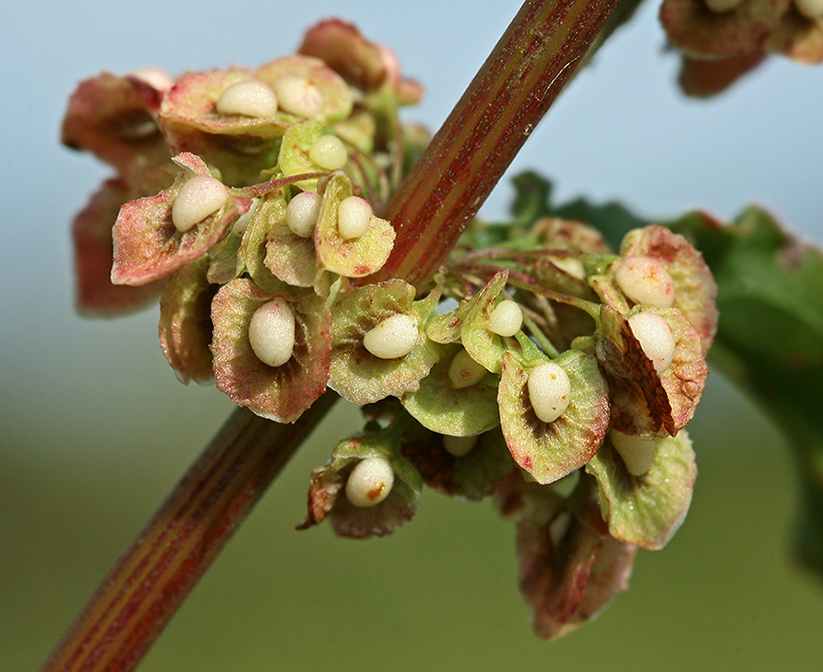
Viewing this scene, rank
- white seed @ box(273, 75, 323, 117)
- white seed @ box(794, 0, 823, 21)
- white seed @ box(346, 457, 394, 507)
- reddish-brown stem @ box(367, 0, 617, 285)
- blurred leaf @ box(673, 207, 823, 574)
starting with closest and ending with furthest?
reddish-brown stem @ box(367, 0, 617, 285), white seed @ box(346, 457, 394, 507), white seed @ box(273, 75, 323, 117), white seed @ box(794, 0, 823, 21), blurred leaf @ box(673, 207, 823, 574)

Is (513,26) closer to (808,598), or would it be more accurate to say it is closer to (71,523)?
(808,598)

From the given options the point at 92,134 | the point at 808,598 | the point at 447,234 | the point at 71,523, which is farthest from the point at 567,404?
the point at 71,523

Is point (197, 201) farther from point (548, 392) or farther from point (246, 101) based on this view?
point (548, 392)

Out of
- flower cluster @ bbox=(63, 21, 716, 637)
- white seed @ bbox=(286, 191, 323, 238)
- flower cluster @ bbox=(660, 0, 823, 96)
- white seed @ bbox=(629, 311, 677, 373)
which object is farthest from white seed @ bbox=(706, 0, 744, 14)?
white seed @ bbox=(286, 191, 323, 238)

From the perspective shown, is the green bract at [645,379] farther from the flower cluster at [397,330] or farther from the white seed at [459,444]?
the white seed at [459,444]

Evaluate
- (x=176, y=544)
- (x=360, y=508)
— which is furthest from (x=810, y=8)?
(x=176, y=544)

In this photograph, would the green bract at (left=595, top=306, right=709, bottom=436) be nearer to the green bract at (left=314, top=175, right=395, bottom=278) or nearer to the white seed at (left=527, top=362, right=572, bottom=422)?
the white seed at (left=527, top=362, right=572, bottom=422)

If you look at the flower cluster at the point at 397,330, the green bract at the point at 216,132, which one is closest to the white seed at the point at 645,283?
the flower cluster at the point at 397,330
